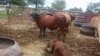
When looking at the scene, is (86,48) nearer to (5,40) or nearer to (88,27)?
(88,27)

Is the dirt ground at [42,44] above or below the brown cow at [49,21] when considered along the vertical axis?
below

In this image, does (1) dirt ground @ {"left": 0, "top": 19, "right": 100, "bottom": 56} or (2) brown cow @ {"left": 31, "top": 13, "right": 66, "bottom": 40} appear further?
(2) brown cow @ {"left": 31, "top": 13, "right": 66, "bottom": 40}

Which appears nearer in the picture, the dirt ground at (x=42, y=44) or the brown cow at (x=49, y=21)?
the dirt ground at (x=42, y=44)

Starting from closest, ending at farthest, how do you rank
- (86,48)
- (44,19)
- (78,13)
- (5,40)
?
(5,40) < (86,48) < (44,19) < (78,13)

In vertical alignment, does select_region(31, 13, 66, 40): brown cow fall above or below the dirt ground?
above

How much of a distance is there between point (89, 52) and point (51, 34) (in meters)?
2.43

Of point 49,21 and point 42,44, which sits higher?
point 49,21

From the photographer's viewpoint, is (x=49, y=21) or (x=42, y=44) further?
(x=49, y=21)

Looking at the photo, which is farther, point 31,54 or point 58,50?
point 31,54

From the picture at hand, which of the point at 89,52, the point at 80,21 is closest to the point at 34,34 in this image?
the point at 89,52

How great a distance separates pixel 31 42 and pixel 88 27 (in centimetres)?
231

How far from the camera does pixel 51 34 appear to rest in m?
7.64

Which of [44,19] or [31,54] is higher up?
[44,19]

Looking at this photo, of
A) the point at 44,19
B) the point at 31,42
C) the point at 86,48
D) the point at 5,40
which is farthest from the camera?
the point at 44,19
